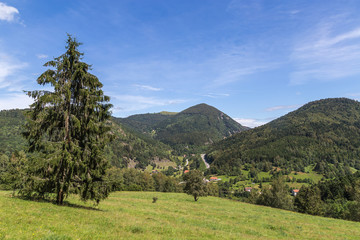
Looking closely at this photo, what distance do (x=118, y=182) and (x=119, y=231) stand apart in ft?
23.4

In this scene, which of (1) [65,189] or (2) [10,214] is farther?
(1) [65,189]

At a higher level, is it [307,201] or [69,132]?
[69,132]

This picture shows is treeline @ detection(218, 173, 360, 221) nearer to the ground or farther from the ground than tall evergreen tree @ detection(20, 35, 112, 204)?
nearer to the ground

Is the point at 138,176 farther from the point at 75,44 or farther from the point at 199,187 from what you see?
the point at 75,44

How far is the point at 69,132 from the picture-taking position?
18.2 metres

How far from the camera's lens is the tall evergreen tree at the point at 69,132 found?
16.8 meters

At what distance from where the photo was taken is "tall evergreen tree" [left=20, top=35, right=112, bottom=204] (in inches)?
663

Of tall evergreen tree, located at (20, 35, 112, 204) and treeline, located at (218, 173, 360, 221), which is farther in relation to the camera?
treeline, located at (218, 173, 360, 221)

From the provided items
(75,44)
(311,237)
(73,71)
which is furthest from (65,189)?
(311,237)

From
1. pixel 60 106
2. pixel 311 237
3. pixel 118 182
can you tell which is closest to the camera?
pixel 60 106

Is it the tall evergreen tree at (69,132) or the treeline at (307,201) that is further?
the treeline at (307,201)

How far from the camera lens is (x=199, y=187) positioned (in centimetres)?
5419

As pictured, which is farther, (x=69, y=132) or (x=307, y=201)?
(x=307, y=201)

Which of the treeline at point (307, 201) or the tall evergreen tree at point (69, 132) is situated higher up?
the tall evergreen tree at point (69, 132)
